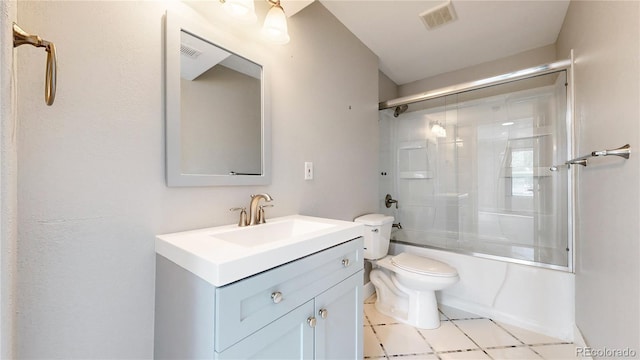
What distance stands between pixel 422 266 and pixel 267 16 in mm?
1810

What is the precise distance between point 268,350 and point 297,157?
100cm

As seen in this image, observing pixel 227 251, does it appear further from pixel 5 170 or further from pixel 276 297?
pixel 5 170

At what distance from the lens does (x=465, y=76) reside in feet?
8.71

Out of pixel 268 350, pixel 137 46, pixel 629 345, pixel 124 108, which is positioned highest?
pixel 137 46

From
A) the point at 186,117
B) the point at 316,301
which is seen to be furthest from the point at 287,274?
the point at 186,117

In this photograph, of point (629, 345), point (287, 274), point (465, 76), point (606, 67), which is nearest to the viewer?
point (287, 274)

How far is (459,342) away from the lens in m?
1.54

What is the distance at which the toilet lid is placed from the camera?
5.36ft

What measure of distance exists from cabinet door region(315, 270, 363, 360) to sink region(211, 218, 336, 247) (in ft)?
0.92

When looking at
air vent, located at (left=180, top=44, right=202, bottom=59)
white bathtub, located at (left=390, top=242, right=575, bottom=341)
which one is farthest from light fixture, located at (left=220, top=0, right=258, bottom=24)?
white bathtub, located at (left=390, top=242, right=575, bottom=341)

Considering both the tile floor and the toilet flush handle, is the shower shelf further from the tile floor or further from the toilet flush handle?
the tile floor

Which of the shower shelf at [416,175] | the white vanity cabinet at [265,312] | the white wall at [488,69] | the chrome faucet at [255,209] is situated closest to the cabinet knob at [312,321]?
the white vanity cabinet at [265,312]

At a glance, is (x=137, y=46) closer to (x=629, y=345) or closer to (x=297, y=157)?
(x=297, y=157)

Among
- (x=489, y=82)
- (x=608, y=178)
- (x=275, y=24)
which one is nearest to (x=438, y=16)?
(x=489, y=82)
